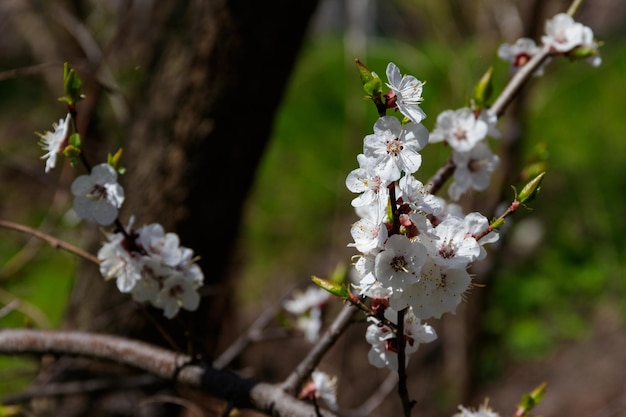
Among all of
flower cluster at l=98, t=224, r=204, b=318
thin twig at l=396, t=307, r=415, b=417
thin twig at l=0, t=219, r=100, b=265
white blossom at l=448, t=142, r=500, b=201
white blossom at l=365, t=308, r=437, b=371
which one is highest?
white blossom at l=448, t=142, r=500, b=201

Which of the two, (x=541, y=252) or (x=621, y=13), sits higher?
(x=621, y=13)

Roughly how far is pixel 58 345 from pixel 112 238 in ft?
1.09

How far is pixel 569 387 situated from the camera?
2.54 m

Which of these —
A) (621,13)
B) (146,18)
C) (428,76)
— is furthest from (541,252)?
(621,13)

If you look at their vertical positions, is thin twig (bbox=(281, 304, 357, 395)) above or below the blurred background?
below

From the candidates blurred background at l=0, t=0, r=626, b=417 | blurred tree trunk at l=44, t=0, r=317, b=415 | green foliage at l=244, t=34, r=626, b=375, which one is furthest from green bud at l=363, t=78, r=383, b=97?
green foliage at l=244, t=34, r=626, b=375

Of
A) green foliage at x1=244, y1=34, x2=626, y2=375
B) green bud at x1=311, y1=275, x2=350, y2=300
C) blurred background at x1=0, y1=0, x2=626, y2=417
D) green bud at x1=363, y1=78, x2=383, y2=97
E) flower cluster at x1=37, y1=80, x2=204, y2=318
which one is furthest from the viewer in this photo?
green foliage at x1=244, y1=34, x2=626, y2=375

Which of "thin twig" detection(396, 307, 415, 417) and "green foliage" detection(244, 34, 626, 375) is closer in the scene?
"thin twig" detection(396, 307, 415, 417)

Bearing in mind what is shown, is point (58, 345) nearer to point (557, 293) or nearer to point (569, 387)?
point (569, 387)

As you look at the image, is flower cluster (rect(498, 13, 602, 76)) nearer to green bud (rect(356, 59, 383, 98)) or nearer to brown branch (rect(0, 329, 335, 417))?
green bud (rect(356, 59, 383, 98))

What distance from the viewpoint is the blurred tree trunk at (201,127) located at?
50.6 inches

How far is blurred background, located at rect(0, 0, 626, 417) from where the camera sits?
2293mm

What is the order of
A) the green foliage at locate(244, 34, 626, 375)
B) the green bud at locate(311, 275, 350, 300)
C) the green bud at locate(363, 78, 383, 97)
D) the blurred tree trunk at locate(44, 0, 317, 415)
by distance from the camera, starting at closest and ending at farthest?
the green bud at locate(363, 78, 383, 97)
the green bud at locate(311, 275, 350, 300)
the blurred tree trunk at locate(44, 0, 317, 415)
the green foliage at locate(244, 34, 626, 375)

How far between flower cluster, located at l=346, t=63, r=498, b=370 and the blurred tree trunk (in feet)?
2.36
